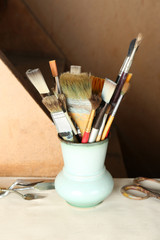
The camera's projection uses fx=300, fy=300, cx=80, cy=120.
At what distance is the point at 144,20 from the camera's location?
1.41 m

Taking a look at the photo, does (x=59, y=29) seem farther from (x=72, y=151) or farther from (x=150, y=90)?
(x=72, y=151)

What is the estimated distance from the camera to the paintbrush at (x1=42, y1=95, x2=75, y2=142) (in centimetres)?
68

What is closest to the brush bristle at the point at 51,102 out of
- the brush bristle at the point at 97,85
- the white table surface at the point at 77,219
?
the brush bristle at the point at 97,85

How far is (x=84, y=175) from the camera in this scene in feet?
2.39

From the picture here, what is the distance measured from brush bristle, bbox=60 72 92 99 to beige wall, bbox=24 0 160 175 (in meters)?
0.82

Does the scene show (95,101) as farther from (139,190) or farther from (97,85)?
(139,190)

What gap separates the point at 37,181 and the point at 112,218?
29 cm

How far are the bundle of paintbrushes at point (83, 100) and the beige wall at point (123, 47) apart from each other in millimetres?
751

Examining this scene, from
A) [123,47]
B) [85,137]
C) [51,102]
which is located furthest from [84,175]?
[123,47]

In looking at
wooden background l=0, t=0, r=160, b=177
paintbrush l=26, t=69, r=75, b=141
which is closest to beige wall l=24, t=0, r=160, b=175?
wooden background l=0, t=0, r=160, b=177

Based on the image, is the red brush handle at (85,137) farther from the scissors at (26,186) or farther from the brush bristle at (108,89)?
the scissors at (26,186)

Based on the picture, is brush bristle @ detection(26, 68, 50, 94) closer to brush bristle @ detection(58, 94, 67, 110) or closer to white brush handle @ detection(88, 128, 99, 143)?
brush bristle @ detection(58, 94, 67, 110)

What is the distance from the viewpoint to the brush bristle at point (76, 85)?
66 centimetres

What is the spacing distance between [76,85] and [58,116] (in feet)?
0.29
